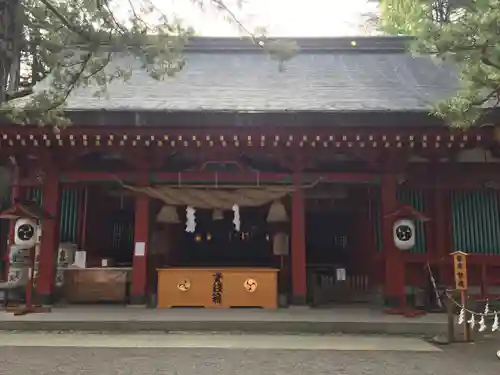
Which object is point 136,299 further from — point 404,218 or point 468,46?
point 468,46

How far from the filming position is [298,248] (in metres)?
9.35

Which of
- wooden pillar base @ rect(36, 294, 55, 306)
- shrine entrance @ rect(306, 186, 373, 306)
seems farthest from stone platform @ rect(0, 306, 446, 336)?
shrine entrance @ rect(306, 186, 373, 306)

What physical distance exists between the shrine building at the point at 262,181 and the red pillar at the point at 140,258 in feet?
0.07

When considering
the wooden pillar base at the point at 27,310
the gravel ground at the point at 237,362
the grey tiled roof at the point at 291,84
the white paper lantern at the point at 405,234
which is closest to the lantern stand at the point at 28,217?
the wooden pillar base at the point at 27,310

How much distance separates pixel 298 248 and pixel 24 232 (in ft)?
16.9

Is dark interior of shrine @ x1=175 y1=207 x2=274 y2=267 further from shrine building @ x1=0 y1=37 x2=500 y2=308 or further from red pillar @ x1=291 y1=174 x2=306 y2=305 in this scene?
red pillar @ x1=291 y1=174 x2=306 y2=305

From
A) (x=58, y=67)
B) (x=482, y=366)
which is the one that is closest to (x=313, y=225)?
→ (x=482, y=366)

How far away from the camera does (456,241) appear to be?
9812 millimetres

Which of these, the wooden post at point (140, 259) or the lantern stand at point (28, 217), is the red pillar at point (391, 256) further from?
the lantern stand at point (28, 217)

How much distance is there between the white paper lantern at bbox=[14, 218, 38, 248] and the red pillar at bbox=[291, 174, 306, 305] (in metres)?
4.91

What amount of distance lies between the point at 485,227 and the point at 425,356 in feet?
14.5

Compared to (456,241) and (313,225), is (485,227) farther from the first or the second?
(313,225)

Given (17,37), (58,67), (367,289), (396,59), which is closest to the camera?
(17,37)

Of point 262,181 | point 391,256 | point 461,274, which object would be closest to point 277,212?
point 262,181
